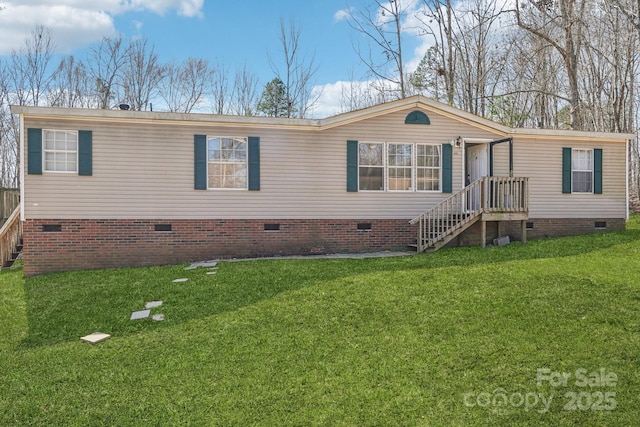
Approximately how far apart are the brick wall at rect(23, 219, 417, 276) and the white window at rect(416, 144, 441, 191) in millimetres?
1127

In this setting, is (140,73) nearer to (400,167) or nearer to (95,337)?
(400,167)

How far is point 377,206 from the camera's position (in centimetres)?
1048

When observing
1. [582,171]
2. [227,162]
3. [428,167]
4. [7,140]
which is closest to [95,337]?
[227,162]

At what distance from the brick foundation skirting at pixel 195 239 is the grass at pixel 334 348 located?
65.5 inches

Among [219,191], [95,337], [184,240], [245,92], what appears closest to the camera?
[95,337]

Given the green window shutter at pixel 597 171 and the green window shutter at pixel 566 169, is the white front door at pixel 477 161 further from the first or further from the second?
the green window shutter at pixel 597 171

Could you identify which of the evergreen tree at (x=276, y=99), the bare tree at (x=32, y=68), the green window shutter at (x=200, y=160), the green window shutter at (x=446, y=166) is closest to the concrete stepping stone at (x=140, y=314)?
the green window shutter at (x=200, y=160)

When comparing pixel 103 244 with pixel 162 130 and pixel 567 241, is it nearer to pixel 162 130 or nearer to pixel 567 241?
pixel 162 130

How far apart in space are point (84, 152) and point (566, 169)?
38.6 feet

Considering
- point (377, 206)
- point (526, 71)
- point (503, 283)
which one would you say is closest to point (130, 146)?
point (377, 206)

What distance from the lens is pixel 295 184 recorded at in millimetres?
10102

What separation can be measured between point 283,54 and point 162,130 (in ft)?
46.6

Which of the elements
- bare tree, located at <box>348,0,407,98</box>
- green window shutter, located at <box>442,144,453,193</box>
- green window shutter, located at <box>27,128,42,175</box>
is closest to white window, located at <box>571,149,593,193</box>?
green window shutter, located at <box>442,144,453,193</box>

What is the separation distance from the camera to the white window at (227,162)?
9.77 meters
